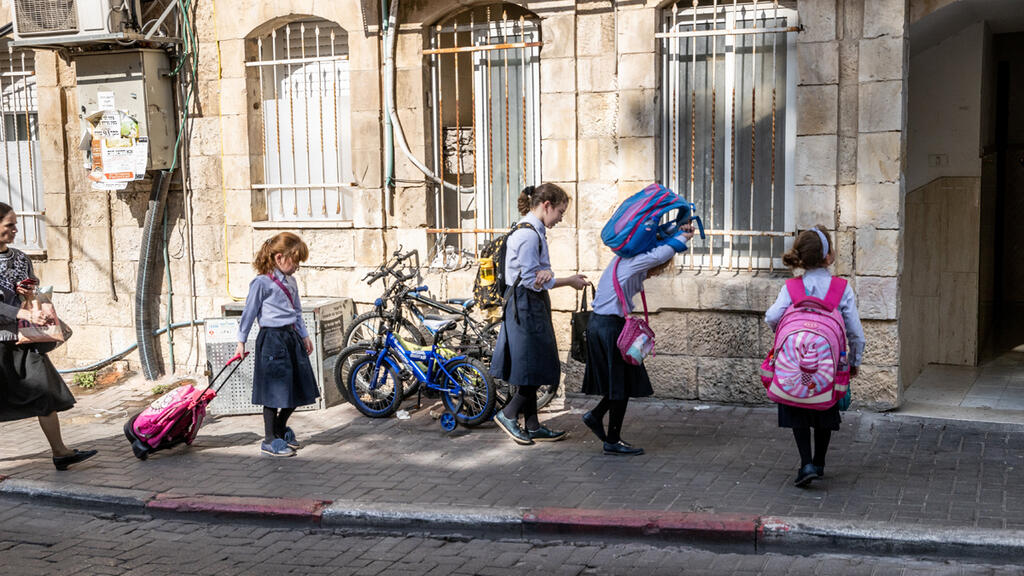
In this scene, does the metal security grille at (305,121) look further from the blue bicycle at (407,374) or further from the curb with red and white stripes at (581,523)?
the curb with red and white stripes at (581,523)

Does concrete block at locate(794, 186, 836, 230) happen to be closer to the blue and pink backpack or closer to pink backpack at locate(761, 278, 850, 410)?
the blue and pink backpack

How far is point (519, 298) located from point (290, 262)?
161cm

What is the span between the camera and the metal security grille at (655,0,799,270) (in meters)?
8.61

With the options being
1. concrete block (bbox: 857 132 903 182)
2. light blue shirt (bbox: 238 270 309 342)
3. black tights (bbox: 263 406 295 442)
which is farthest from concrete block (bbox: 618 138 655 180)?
black tights (bbox: 263 406 295 442)

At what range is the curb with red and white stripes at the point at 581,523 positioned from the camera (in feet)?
18.3

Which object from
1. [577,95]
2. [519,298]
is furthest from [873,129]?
[519,298]

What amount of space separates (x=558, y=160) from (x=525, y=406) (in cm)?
230

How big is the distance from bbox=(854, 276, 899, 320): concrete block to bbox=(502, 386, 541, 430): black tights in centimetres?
252

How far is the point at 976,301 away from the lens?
9.74 meters

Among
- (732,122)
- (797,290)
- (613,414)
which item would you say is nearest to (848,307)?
(797,290)

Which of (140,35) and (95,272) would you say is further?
(95,272)

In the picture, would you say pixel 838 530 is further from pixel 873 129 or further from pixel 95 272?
pixel 95 272

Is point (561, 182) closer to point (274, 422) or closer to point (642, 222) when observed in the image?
point (642, 222)

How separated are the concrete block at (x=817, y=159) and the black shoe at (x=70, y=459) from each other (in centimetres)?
547
